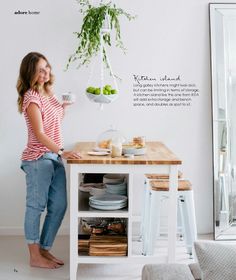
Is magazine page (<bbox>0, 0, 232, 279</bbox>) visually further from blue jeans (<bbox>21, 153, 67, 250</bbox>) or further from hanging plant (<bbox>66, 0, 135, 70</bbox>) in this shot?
blue jeans (<bbox>21, 153, 67, 250</bbox>)

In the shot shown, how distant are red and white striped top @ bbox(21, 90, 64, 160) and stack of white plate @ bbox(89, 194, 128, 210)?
470 millimetres

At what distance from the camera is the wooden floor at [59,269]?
10.8 ft

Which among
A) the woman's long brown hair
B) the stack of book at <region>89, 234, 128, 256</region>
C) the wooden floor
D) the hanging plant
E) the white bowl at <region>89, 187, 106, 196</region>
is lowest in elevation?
the wooden floor

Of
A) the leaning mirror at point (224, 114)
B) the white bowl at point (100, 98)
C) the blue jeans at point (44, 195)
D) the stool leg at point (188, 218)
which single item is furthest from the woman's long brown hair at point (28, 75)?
the leaning mirror at point (224, 114)

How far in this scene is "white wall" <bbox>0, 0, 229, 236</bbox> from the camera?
4.07 meters

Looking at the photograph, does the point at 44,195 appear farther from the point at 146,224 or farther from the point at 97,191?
the point at 146,224

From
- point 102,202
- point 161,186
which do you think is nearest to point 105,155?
point 102,202

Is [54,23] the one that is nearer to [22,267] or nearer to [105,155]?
[105,155]

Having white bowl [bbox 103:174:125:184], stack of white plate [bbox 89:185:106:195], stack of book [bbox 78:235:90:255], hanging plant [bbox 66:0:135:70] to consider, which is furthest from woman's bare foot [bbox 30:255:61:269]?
hanging plant [bbox 66:0:135:70]

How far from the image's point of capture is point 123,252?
3178 mm

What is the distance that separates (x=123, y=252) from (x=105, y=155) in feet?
1.96

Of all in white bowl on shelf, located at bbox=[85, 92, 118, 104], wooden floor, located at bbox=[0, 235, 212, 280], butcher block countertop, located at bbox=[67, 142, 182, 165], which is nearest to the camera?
butcher block countertop, located at bbox=[67, 142, 182, 165]

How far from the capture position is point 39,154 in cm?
337

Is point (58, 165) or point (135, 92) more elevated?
point (135, 92)
